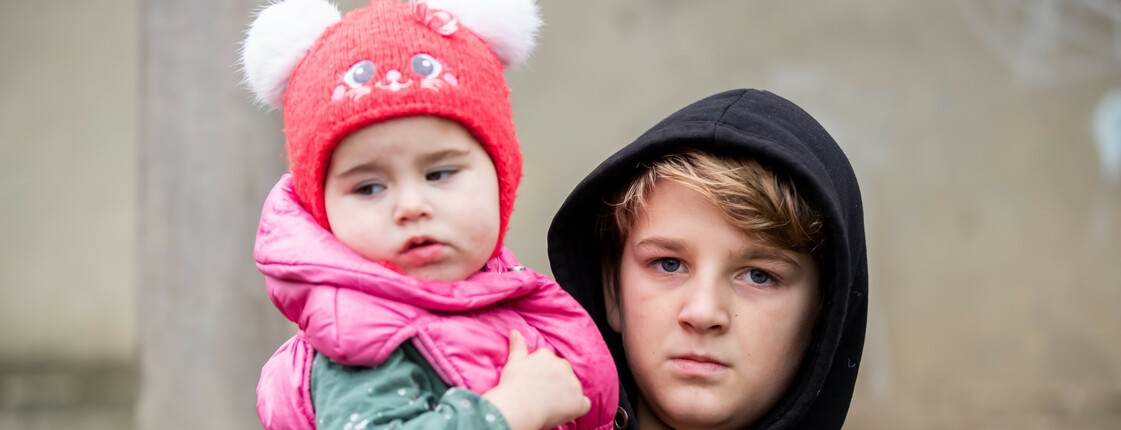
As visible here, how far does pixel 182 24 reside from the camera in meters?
3.31

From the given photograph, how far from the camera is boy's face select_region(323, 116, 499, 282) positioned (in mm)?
1413

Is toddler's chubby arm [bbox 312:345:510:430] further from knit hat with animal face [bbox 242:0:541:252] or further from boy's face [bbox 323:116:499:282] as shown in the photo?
knit hat with animal face [bbox 242:0:541:252]

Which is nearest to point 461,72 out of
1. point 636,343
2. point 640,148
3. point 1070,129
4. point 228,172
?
point 640,148

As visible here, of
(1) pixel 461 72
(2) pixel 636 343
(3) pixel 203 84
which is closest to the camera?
(1) pixel 461 72

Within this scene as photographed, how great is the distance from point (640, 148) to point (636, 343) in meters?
0.35

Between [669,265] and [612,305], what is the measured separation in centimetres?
21

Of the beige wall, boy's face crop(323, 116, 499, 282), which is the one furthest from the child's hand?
the beige wall

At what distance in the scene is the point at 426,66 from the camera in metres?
1.47

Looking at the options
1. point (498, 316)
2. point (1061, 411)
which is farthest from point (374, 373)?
point (1061, 411)

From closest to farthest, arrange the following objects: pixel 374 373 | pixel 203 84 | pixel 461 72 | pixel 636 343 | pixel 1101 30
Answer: pixel 374 373 → pixel 461 72 → pixel 636 343 → pixel 203 84 → pixel 1101 30

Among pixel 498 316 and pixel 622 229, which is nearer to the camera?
pixel 498 316

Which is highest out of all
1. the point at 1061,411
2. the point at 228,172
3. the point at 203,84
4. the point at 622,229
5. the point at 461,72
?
the point at 203,84

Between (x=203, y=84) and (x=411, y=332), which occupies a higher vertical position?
(x=203, y=84)

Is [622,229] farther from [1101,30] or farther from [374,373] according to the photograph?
[1101,30]
